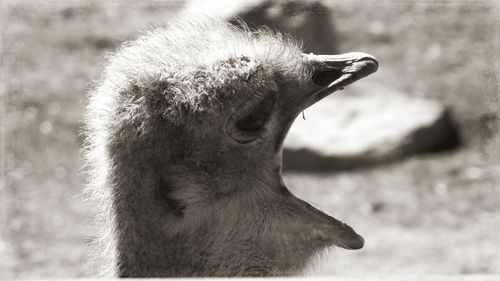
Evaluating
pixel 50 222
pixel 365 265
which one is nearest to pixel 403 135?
pixel 365 265

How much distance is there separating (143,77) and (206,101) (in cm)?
19

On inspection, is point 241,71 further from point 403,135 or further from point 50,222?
point 403,135

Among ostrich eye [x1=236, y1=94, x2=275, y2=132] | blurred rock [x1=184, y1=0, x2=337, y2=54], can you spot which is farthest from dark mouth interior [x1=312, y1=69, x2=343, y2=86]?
blurred rock [x1=184, y1=0, x2=337, y2=54]

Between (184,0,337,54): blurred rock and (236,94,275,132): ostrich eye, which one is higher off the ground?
(184,0,337,54): blurred rock

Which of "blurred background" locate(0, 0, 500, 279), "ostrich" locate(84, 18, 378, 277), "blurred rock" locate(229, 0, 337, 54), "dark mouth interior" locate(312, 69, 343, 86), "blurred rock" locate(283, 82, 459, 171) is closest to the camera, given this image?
"ostrich" locate(84, 18, 378, 277)

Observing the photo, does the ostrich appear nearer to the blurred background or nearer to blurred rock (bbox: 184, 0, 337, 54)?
blurred rock (bbox: 184, 0, 337, 54)

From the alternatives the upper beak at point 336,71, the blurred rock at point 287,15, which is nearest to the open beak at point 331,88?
the upper beak at point 336,71

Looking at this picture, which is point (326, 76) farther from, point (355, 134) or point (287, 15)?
point (355, 134)

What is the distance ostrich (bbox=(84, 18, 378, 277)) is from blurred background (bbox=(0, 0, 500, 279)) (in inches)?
108

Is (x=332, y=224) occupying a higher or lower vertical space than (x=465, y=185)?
lower

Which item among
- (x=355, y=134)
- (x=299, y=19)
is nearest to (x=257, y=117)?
(x=299, y=19)

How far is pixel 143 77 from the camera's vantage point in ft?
8.72

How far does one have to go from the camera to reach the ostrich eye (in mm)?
2650

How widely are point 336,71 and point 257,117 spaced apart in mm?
272
